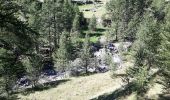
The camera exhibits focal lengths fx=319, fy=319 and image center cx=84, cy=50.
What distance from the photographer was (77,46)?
349ft

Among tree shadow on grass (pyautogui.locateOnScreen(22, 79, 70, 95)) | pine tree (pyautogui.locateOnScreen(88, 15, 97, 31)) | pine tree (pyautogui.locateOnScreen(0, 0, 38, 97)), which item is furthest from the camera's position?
pine tree (pyautogui.locateOnScreen(88, 15, 97, 31))

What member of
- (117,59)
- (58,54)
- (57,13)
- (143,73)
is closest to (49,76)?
(58,54)

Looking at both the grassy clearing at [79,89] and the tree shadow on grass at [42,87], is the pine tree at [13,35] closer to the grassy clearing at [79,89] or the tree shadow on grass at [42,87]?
the grassy clearing at [79,89]

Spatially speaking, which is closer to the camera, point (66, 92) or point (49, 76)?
point (66, 92)

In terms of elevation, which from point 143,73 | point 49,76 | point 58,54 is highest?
point 143,73

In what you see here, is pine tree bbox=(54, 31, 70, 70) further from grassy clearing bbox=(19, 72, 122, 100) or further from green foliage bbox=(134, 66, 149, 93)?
green foliage bbox=(134, 66, 149, 93)

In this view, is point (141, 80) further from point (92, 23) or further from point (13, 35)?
point (92, 23)

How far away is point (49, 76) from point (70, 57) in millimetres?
7956

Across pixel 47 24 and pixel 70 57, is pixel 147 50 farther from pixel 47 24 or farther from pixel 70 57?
pixel 47 24

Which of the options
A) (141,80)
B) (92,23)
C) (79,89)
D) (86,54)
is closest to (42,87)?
(79,89)

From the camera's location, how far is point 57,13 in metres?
113

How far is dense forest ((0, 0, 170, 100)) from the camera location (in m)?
15.3

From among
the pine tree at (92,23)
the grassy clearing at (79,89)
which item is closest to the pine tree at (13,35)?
the grassy clearing at (79,89)

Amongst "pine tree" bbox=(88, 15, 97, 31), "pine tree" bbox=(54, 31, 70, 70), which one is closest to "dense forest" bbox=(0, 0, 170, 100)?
"pine tree" bbox=(54, 31, 70, 70)
